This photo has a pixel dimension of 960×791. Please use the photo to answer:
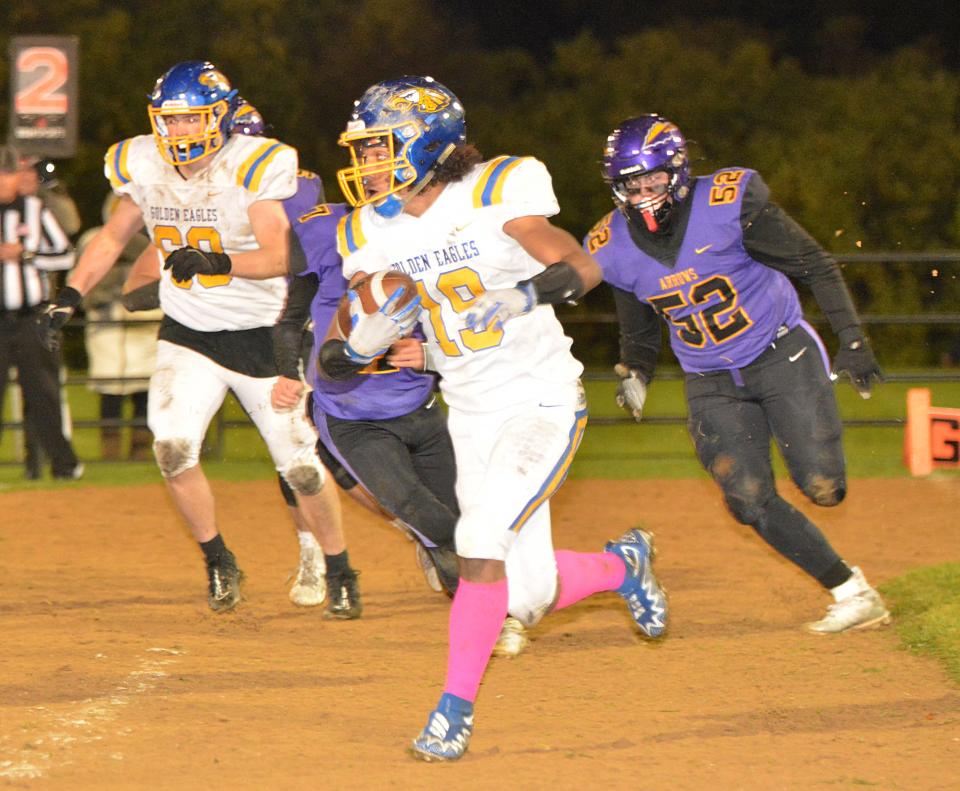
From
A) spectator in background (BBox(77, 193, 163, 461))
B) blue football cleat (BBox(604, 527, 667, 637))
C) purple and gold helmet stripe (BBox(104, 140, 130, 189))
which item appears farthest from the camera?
spectator in background (BBox(77, 193, 163, 461))

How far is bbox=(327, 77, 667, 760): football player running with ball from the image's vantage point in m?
4.56

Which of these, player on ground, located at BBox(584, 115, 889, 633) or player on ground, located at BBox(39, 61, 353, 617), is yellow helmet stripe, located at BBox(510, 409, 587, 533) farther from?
player on ground, located at BBox(39, 61, 353, 617)

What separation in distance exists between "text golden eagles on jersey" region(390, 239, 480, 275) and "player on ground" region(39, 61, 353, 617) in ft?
4.06

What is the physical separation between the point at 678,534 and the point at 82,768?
4484 mm

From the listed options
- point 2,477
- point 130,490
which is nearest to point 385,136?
point 130,490

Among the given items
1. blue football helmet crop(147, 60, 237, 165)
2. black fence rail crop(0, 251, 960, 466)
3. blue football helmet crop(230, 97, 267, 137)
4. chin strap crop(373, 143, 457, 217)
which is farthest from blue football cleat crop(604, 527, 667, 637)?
black fence rail crop(0, 251, 960, 466)

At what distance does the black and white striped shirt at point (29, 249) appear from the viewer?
9359 mm

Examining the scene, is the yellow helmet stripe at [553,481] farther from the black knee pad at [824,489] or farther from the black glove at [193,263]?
the black glove at [193,263]

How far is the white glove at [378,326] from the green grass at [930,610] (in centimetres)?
220

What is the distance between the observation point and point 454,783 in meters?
4.24

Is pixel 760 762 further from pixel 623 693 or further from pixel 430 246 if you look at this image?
pixel 430 246

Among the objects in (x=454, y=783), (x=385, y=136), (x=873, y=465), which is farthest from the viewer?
(x=873, y=465)

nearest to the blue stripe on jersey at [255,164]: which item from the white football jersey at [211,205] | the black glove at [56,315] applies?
the white football jersey at [211,205]

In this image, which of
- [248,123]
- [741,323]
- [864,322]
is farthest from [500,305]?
[864,322]
